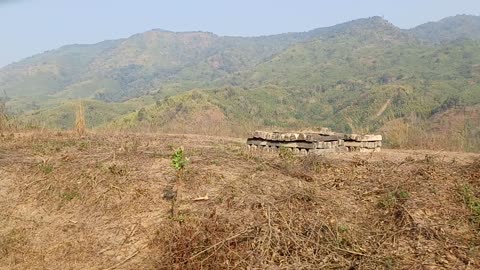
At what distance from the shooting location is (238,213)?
5.45 m

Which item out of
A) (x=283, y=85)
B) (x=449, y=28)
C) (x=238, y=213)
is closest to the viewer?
(x=238, y=213)

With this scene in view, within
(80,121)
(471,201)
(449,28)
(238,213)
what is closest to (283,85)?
(80,121)

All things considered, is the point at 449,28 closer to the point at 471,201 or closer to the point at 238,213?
the point at 471,201

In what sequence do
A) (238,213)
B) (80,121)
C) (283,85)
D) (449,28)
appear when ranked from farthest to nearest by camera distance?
(449,28) < (283,85) < (80,121) < (238,213)

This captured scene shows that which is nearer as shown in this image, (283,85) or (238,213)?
(238,213)

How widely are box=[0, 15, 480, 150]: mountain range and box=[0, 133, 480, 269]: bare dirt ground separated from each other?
721 cm

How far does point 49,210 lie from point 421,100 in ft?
115

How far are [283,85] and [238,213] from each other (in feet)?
164

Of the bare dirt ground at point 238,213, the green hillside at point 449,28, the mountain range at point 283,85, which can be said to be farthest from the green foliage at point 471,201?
the green hillside at point 449,28

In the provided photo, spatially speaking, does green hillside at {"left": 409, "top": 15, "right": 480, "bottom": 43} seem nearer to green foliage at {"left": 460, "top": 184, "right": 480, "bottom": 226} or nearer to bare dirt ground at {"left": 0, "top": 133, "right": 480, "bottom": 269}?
bare dirt ground at {"left": 0, "top": 133, "right": 480, "bottom": 269}

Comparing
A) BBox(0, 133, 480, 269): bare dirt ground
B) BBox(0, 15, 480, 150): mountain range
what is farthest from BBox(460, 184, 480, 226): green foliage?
BBox(0, 15, 480, 150): mountain range

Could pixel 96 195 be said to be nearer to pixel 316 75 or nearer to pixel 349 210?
pixel 349 210

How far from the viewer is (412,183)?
621 cm

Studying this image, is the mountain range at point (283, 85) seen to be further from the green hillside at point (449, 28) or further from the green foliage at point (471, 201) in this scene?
the green foliage at point (471, 201)
